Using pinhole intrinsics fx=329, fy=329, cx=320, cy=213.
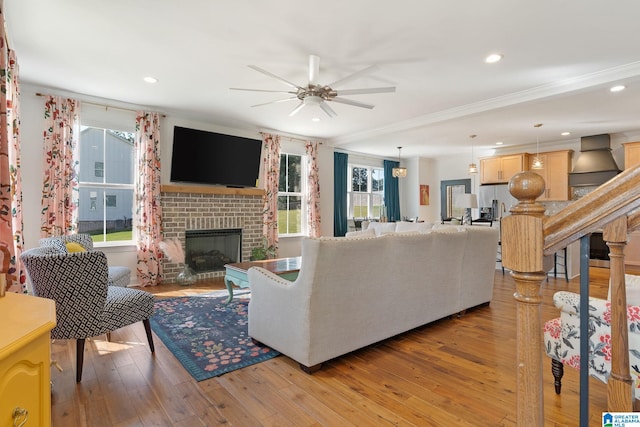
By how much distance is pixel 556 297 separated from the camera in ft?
6.14

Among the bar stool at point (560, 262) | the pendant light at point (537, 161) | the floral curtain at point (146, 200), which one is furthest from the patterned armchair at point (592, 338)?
the pendant light at point (537, 161)

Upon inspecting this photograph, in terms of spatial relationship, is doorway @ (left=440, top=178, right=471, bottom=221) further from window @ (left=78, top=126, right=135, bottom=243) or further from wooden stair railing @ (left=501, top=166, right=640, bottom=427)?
wooden stair railing @ (left=501, top=166, right=640, bottom=427)

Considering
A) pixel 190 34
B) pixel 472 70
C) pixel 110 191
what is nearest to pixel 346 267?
pixel 190 34

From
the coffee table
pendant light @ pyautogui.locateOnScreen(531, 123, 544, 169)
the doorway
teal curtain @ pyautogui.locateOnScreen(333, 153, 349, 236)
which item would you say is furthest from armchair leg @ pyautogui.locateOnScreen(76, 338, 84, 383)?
the doorway

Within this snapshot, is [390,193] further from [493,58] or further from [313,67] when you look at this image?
[313,67]

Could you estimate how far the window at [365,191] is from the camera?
27.5ft

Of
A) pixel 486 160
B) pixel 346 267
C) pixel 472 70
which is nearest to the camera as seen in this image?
pixel 346 267

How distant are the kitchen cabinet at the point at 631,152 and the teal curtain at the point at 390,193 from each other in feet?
15.4

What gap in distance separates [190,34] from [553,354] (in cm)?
359

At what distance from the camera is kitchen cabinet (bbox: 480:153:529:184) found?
23.5 feet

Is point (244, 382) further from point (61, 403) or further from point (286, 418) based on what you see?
point (61, 403)

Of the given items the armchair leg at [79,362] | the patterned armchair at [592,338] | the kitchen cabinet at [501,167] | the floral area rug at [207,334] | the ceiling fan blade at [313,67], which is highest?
the ceiling fan blade at [313,67]

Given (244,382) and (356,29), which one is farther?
(356,29)

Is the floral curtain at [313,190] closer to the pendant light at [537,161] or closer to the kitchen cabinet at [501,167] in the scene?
the kitchen cabinet at [501,167]
